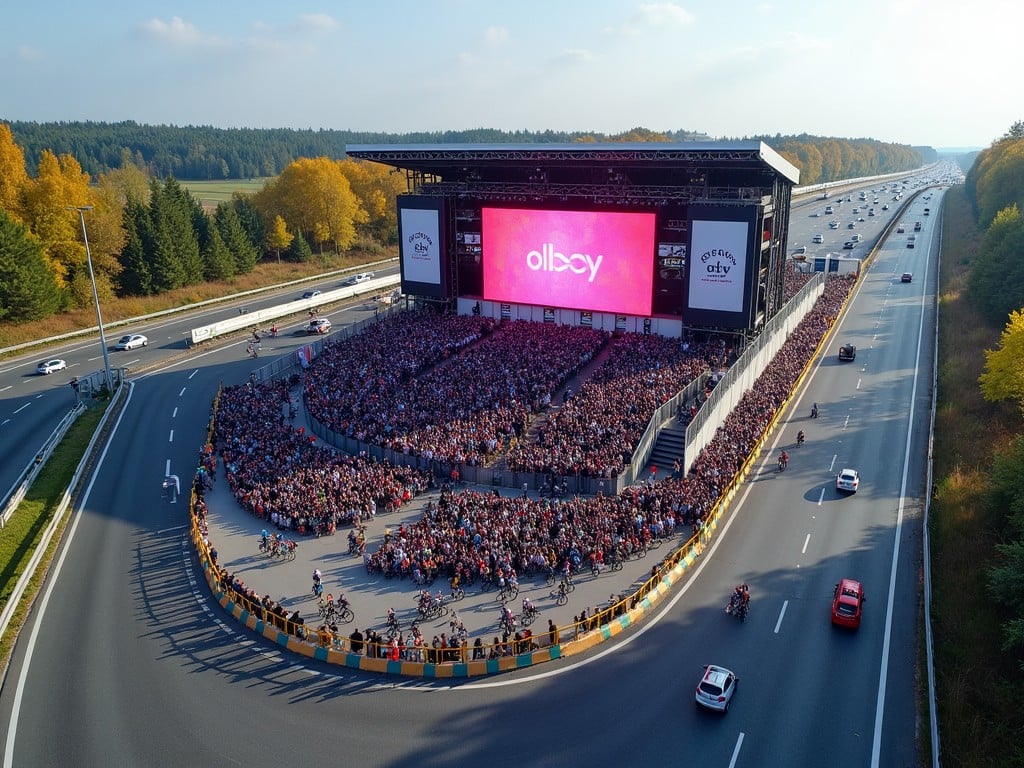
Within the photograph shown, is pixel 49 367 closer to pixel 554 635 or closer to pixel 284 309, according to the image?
pixel 284 309

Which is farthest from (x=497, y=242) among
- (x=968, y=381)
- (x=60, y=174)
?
(x=60, y=174)

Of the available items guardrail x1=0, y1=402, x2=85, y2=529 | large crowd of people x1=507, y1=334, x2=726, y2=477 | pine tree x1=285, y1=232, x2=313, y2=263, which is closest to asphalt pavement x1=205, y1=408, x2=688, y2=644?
large crowd of people x1=507, y1=334, x2=726, y2=477

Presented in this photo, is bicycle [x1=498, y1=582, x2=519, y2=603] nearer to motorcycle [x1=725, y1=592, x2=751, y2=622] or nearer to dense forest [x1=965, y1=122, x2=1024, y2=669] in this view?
motorcycle [x1=725, y1=592, x2=751, y2=622]

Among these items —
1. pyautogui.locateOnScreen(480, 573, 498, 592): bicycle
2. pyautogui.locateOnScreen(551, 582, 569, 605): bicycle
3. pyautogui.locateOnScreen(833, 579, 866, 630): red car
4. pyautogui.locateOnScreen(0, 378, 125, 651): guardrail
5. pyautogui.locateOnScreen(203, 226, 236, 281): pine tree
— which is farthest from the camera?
pyautogui.locateOnScreen(203, 226, 236, 281): pine tree

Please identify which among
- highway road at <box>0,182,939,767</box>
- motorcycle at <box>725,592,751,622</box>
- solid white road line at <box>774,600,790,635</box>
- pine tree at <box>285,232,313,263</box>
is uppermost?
pine tree at <box>285,232,313,263</box>

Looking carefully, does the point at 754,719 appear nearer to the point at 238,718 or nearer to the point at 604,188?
the point at 238,718

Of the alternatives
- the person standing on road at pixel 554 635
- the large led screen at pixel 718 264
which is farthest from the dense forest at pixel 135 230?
the person standing on road at pixel 554 635

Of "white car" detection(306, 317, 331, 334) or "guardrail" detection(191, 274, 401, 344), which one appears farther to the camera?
"white car" detection(306, 317, 331, 334)
